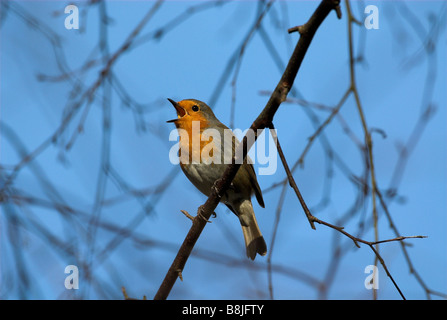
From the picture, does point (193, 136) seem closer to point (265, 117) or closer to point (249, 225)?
point (249, 225)

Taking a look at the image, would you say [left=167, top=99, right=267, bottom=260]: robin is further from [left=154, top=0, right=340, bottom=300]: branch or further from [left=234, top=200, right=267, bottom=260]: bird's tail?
[left=154, top=0, right=340, bottom=300]: branch

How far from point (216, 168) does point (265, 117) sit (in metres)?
1.75

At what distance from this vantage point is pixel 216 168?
4.23 m

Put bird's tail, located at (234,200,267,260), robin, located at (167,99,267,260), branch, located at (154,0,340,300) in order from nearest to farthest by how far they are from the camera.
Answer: branch, located at (154,0,340,300), robin, located at (167,99,267,260), bird's tail, located at (234,200,267,260)

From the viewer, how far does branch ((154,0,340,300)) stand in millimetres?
2271

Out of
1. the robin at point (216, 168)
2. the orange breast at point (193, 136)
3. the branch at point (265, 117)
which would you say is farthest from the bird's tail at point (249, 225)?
the branch at point (265, 117)

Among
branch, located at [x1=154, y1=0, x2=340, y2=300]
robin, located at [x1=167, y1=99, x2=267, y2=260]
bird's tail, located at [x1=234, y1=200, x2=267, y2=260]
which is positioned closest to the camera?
branch, located at [x1=154, y1=0, x2=340, y2=300]

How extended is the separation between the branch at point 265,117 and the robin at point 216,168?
0.99m

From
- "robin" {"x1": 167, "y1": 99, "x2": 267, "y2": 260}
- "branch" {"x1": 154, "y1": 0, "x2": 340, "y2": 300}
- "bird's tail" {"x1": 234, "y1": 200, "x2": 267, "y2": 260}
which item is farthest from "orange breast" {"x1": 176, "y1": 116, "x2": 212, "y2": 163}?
"branch" {"x1": 154, "y1": 0, "x2": 340, "y2": 300}

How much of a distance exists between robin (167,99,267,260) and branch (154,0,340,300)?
3.25ft

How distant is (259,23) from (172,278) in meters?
1.86
